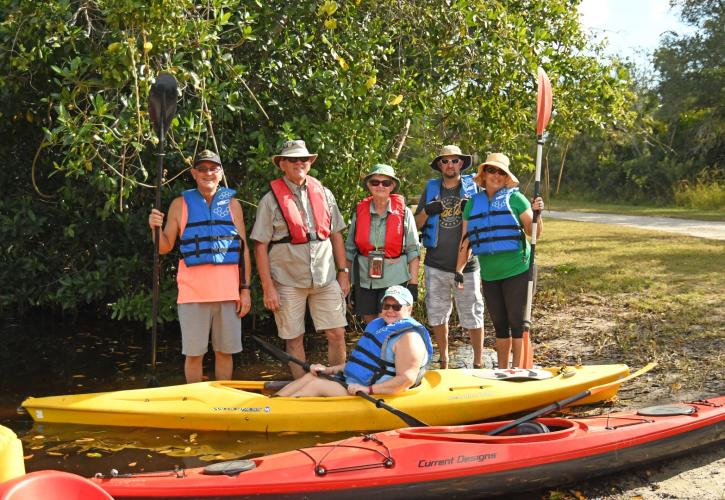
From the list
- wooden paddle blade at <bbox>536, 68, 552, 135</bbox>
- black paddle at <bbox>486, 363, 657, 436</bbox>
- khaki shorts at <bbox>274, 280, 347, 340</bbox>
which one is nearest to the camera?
black paddle at <bbox>486, 363, 657, 436</bbox>

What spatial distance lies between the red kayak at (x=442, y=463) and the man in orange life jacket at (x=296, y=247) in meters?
1.55

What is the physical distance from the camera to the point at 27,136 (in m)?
8.01

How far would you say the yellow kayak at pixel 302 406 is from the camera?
5164 millimetres

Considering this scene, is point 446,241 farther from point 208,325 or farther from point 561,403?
point 208,325

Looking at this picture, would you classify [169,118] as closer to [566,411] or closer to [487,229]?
[487,229]

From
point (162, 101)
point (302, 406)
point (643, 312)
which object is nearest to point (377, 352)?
point (302, 406)

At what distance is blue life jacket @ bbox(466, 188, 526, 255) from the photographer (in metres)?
5.54

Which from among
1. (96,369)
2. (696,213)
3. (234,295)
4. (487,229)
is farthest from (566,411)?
(696,213)

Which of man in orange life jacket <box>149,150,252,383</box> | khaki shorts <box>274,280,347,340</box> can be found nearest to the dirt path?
khaki shorts <box>274,280,347,340</box>

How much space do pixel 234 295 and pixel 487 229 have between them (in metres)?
1.78

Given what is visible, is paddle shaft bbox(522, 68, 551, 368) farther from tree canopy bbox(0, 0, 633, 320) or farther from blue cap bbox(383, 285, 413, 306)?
blue cap bbox(383, 285, 413, 306)

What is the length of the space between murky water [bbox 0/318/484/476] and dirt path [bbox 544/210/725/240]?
8.37 meters

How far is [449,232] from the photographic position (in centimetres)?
597

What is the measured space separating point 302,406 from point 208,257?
1.17 m
